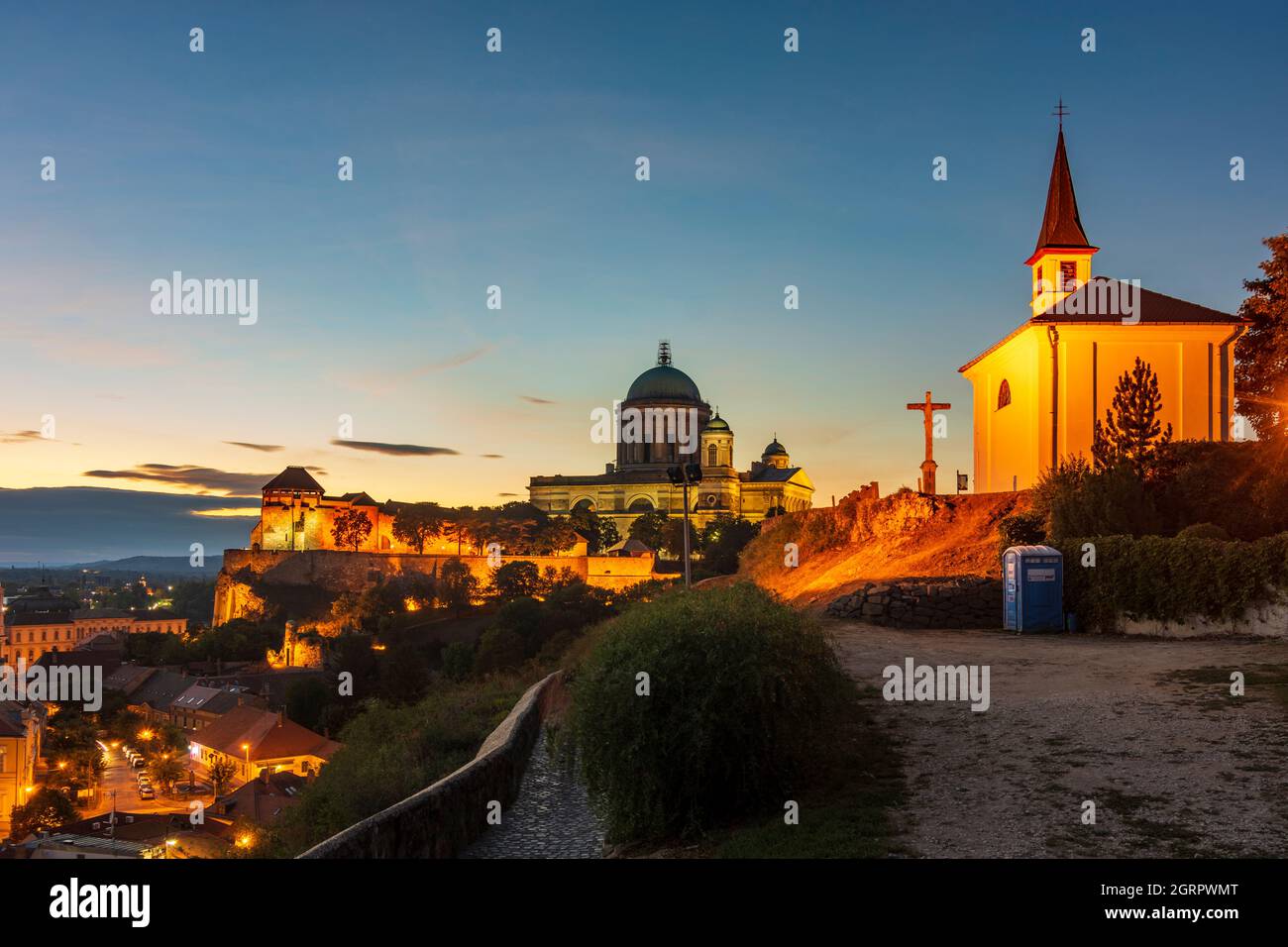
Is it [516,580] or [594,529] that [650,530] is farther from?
[516,580]

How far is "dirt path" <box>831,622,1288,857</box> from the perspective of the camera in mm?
7523

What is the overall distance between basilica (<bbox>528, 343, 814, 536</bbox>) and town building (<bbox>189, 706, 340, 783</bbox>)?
216 feet

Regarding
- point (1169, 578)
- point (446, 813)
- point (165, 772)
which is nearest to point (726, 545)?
point (165, 772)

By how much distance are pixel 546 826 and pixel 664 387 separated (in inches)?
4366

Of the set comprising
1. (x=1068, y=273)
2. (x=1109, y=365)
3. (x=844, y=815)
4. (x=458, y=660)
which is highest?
(x=1068, y=273)

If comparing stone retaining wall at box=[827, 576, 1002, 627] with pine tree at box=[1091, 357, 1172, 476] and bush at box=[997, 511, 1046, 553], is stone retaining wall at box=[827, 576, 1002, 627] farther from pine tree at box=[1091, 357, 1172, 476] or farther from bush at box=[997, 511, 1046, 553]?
pine tree at box=[1091, 357, 1172, 476]

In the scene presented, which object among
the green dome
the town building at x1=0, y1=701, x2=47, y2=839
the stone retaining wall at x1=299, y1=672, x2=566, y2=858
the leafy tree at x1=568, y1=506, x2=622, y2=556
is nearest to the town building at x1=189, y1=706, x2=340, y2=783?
the town building at x1=0, y1=701, x2=47, y2=839

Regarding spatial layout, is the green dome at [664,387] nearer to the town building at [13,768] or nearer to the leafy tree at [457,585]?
the leafy tree at [457,585]

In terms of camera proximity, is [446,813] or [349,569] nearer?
[446,813]

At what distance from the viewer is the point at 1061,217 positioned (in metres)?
34.8

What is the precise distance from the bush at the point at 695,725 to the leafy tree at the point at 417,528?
320 feet

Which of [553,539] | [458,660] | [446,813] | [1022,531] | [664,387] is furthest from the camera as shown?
[664,387]
